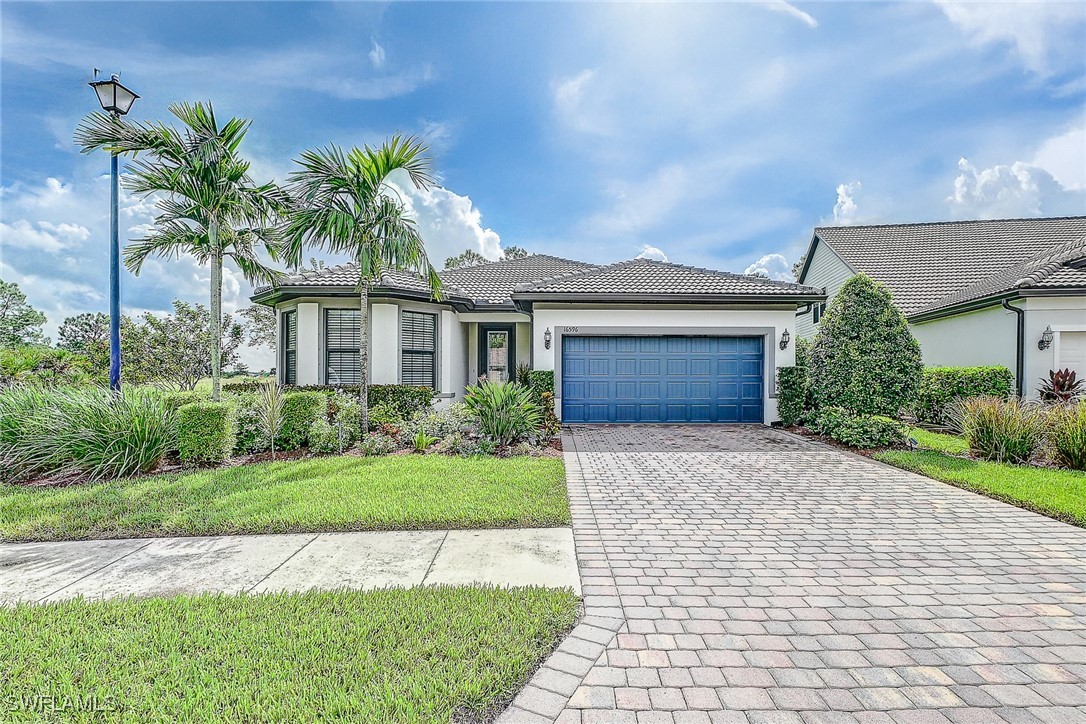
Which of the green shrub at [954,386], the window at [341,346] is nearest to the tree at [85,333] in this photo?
the window at [341,346]

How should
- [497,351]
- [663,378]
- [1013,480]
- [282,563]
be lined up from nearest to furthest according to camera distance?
[282,563] < [1013,480] < [663,378] < [497,351]

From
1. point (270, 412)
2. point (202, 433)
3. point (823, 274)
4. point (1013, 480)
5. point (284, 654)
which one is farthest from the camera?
point (823, 274)

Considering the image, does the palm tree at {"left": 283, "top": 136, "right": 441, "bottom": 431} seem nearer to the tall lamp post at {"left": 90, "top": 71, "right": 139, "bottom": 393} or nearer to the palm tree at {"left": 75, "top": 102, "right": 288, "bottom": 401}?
the palm tree at {"left": 75, "top": 102, "right": 288, "bottom": 401}

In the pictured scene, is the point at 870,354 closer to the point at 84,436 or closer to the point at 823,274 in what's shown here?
the point at 823,274

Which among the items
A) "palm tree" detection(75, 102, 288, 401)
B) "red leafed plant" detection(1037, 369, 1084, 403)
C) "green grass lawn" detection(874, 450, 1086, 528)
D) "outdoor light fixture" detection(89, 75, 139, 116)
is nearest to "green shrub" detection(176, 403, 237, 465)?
"palm tree" detection(75, 102, 288, 401)

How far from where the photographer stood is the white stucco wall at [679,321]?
1127 cm

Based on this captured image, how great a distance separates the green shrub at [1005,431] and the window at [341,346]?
12277 mm

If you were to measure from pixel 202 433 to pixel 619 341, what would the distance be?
28.7 feet

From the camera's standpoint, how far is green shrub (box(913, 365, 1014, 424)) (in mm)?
9930

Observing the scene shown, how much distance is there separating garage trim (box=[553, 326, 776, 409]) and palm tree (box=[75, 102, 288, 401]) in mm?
6901

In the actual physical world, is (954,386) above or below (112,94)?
below

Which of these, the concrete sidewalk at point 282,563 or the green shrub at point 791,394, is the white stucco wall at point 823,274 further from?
the concrete sidewalk at point 282,563

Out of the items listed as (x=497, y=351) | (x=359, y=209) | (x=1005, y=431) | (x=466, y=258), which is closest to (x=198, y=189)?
(x=359, y=209)

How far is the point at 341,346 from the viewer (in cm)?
1084
